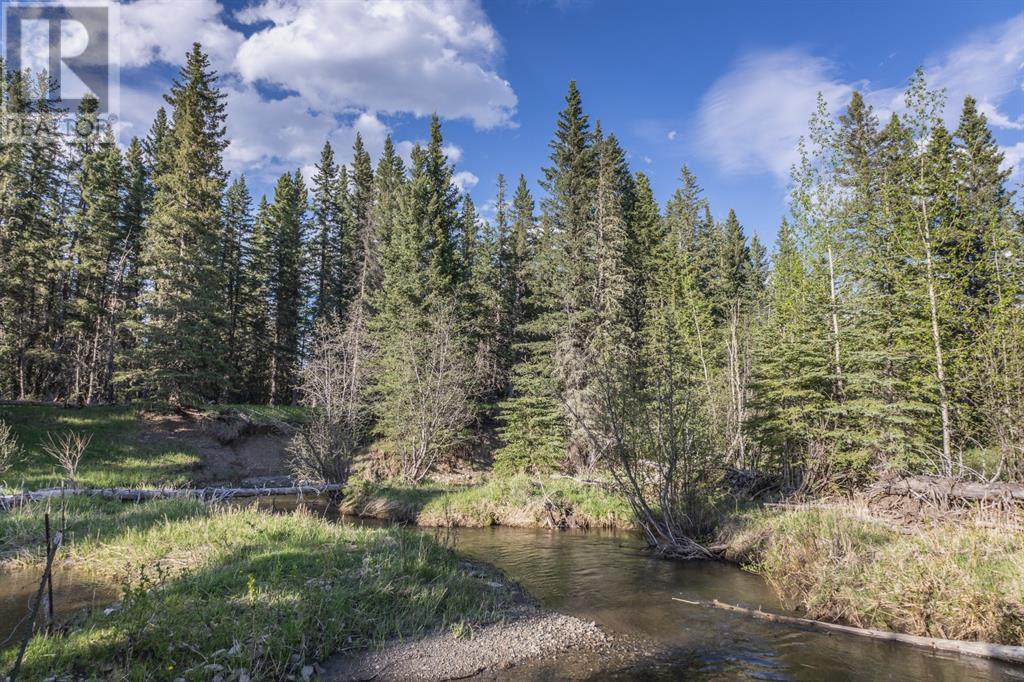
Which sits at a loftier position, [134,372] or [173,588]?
[134,372]

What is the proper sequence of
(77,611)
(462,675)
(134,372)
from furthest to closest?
(134,372)
(77,611)
(462,675)

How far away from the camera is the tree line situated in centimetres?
1394

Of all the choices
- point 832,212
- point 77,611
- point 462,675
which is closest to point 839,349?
point 832,212

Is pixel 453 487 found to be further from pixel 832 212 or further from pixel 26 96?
pixel 26 96

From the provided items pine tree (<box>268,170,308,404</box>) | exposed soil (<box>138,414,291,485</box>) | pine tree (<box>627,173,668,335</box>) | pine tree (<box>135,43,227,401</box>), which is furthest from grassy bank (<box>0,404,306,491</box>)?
pine tree (<box>627,173,668,335</box>)

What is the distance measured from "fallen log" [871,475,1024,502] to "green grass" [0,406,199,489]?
22904mm

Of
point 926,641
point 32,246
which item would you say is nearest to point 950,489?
point 926,641

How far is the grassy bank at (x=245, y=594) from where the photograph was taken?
5.60m

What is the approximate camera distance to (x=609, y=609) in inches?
358

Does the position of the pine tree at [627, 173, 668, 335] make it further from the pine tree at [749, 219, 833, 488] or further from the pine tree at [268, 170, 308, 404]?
the pine tree at [268, 170, 308, 404]

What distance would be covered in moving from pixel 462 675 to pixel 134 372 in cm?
2554

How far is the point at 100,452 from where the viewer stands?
22.2m

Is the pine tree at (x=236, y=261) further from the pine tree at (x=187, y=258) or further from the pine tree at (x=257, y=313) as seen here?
the pine tree at (x=187, y=258)

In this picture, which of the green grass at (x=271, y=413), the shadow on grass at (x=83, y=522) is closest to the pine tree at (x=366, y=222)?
the green grass at (x=271, y=413)
